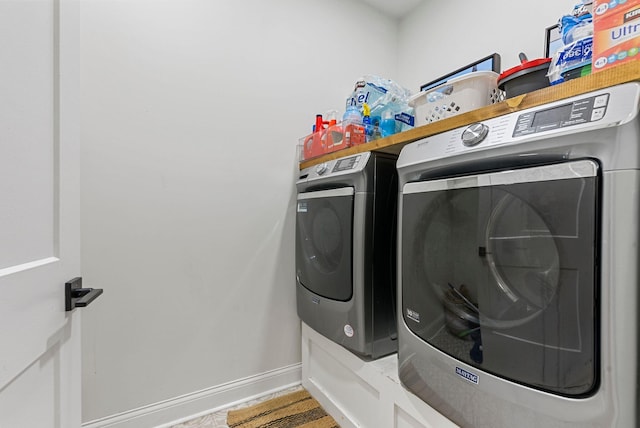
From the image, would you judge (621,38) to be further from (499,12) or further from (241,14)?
(241,14)

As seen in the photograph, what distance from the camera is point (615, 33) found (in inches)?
24.4

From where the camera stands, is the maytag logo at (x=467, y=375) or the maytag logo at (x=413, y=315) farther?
the maytag logo at (x=413, y=315)

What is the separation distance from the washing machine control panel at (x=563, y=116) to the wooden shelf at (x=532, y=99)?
3 cm

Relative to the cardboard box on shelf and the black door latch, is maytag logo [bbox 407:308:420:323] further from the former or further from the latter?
the black door latch

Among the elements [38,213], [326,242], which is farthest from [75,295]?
[326,242]

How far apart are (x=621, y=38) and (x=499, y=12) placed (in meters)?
1.21

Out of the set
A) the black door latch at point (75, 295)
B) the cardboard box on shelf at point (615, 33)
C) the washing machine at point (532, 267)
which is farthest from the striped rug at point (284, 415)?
the cardboard box on shelf at point (615, 33)

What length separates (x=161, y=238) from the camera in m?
1.42

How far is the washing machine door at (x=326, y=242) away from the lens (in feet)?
4.13

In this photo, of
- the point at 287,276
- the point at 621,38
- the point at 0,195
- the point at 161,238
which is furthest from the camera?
the point at 287,276

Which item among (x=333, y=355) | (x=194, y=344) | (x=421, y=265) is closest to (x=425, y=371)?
(x=421, y=265)

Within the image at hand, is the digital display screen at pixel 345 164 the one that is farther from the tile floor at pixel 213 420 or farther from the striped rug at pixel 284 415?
the tile floor at pixel 213 420

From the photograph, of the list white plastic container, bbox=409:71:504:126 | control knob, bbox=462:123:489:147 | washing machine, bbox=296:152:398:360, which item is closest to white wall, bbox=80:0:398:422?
washing machine, bbox=296:152:398:360

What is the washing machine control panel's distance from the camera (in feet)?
1.81
